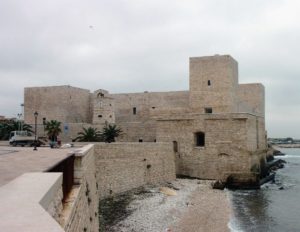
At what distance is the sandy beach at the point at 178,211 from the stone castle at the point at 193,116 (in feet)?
11.7

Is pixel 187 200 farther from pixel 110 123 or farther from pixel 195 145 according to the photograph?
pixel 110 123

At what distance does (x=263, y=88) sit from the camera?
39938mm

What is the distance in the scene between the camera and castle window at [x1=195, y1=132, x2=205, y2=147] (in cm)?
2684

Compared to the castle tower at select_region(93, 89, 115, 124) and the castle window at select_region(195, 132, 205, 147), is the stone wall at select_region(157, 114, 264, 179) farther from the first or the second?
the castle tower at select_region(93, 89, 115, 124)

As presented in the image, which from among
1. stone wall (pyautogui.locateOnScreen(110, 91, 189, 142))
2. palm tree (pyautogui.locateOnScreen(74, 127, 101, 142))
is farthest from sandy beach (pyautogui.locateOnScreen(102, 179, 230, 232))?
stone wall (pyautogui.locateOnScreen(110, 91, 189, 142))

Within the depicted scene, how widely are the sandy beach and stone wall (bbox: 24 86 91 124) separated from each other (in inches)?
531

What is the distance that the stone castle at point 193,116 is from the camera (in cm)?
2552

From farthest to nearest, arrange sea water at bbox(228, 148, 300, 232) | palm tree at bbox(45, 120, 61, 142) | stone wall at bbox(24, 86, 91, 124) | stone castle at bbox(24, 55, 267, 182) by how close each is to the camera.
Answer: stone wall at bbox(24, 86, 91, 124), palm tree at bbox(45, 120, 61, 142), stone castle at bbox(24, 55, 267, 182), sea water at bbox(228, 148, 300, 232)

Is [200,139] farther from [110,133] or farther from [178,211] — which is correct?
[178,211]

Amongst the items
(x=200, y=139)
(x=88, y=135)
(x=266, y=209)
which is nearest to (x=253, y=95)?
(x=200, y=139)

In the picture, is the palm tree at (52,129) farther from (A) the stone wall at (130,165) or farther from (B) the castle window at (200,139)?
(B) the castle window at (200,139)

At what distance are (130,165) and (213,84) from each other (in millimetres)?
11903

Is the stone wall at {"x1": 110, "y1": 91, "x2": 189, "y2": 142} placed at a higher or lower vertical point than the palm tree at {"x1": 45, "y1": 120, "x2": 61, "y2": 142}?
higher

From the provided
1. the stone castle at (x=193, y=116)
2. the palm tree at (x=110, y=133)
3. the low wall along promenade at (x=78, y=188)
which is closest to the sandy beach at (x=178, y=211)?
the low wall along promenade at (x=78, y=188)
